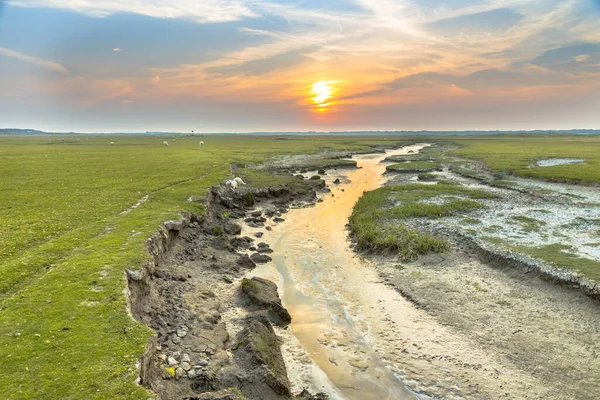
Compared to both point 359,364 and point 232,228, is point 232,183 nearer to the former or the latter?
point 232,228

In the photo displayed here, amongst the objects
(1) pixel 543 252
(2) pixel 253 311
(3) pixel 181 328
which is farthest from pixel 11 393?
(1) pixel 543 252

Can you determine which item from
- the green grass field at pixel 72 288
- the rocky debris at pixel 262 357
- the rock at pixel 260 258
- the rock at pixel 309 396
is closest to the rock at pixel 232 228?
the green grass field at pixel 72 288

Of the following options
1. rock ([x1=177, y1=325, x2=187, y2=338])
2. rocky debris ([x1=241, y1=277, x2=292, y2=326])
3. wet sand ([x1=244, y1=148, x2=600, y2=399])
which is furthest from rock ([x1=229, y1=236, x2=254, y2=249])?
rock ([x1=177, y1=325, x2=187, y2=338])

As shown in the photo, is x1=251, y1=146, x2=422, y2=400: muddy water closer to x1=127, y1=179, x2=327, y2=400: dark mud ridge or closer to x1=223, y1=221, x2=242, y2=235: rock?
x1=127, y1=179, x2=327, y2=400: dark mud ridge

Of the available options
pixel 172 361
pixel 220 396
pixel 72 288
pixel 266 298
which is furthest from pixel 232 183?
pixel 220 396

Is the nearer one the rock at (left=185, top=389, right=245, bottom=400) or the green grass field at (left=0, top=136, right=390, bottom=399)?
the green grass field at (left=0, top=136, right=390, bottom=399)

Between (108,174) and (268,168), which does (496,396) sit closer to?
(108,174)
